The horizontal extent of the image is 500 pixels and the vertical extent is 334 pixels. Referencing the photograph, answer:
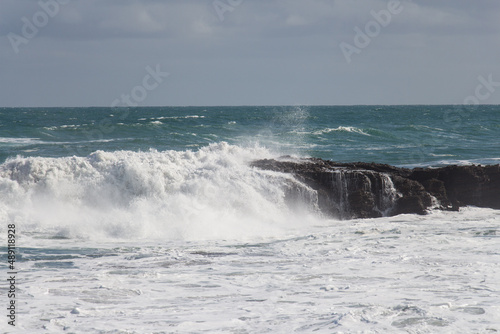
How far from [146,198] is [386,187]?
18.4ft

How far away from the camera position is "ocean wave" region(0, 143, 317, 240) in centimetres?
1123

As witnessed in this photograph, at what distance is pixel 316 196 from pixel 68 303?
7.57 m

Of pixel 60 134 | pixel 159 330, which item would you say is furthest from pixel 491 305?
pixel 60 134

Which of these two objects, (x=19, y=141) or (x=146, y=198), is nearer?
(x=146, y=198)

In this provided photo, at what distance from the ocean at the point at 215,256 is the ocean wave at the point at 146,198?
0.11 feet

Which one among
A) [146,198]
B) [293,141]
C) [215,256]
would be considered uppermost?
[293,141]

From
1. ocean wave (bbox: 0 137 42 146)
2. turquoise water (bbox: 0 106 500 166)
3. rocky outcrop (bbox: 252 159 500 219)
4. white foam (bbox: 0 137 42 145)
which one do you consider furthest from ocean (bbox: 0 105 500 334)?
white foam (bbox: 0 137 42 145)

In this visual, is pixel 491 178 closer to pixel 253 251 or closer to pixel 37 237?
pixel 253 251

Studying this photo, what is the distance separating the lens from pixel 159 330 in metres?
5.86

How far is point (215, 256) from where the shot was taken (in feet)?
30.0

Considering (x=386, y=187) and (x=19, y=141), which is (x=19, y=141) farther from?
(x=386, y=187)

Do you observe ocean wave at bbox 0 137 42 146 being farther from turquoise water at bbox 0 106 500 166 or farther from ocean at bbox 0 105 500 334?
ocean at bbox 0 105 500 334

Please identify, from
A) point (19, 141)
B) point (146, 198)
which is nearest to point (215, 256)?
point (146, 198)

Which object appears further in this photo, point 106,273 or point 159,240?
point 159,240
